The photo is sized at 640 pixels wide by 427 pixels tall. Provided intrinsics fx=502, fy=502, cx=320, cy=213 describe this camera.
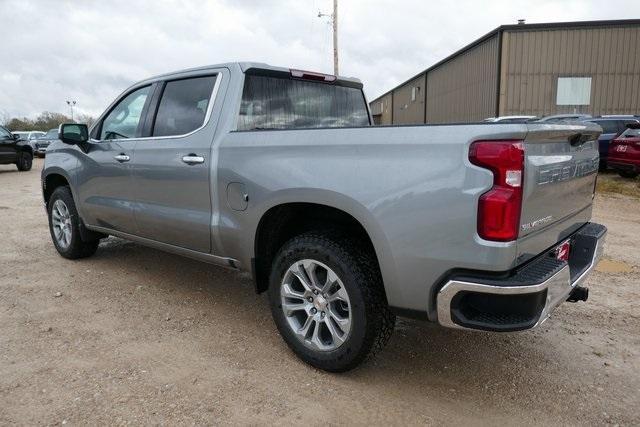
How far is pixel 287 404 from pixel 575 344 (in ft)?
6.66

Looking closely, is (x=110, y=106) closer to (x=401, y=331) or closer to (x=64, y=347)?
(x=64, y=347)

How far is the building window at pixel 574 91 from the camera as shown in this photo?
20.9 m

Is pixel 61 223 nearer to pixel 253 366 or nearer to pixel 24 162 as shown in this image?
pixel 253 366

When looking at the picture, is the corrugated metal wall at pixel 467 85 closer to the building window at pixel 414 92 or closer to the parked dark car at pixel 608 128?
the building window at pixel 414 92

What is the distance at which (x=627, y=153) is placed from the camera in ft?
37.6

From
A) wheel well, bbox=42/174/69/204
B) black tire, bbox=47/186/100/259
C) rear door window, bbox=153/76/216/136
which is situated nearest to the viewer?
rear door window, bbox=153/76/216/136

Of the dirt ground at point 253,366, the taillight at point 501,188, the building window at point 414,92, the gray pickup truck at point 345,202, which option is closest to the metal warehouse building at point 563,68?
the building window at point 414,92

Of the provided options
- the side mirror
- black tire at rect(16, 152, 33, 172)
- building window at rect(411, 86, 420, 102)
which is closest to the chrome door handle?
the side mirror

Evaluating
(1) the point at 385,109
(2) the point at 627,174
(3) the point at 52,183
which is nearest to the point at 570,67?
(2) the point at 627,174

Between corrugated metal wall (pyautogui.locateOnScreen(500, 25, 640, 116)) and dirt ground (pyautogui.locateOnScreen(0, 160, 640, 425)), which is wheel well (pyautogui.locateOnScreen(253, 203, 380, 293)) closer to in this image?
dirt ground (pyautogui.locateOnScreen(0, 160, 640, 425))

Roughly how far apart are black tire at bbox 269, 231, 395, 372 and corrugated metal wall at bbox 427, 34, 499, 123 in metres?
18.9

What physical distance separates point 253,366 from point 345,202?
1.22 meters

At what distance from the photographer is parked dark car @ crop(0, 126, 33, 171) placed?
16.4 meters

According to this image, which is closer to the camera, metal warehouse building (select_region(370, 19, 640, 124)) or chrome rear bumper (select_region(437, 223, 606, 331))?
chrome rear bumper (select_region(437, 223, 606, 331))
